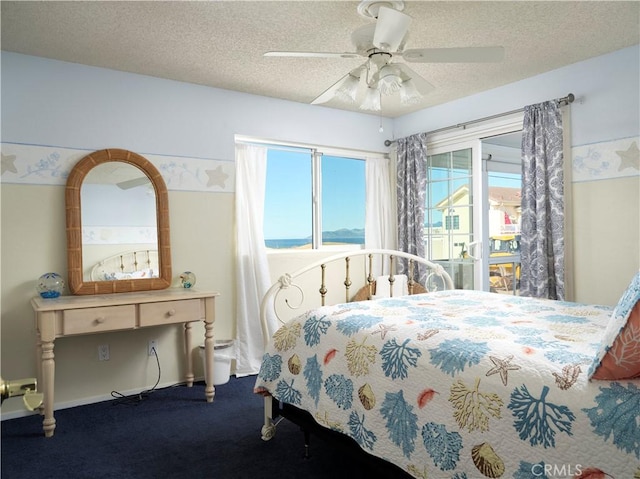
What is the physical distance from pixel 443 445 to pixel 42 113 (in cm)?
320

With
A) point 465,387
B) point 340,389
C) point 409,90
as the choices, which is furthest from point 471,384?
point 409,90

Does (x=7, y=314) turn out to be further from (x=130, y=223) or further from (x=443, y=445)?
(x=443, y=445)

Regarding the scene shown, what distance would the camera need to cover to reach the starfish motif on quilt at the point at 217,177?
3.85m

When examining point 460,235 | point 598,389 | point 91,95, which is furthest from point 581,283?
point 91,95

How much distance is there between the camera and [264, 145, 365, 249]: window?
4.43 meters

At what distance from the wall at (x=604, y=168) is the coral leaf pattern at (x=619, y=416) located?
2.27m

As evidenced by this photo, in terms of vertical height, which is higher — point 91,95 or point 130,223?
point 91,95

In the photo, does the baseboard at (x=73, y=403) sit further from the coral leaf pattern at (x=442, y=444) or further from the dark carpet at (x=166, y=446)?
the coral leaf pattern at (x=442, y=444)

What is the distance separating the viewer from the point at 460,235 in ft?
14.6

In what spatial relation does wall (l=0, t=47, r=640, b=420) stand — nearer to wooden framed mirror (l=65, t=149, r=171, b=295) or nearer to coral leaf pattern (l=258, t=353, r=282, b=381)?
wooden framed mirror (l=65, t=149, r=171, b=295)

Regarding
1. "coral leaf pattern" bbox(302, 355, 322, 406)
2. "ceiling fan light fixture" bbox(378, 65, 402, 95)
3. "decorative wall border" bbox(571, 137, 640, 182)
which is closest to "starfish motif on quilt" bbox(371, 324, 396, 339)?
"coral leaf pattern" bbox(302, 355, 322, 406)

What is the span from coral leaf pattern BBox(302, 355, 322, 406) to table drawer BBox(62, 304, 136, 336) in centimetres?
138

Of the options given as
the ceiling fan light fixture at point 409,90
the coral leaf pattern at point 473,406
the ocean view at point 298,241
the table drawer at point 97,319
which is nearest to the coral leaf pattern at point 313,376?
the coral leaf pattern at point 473,406
